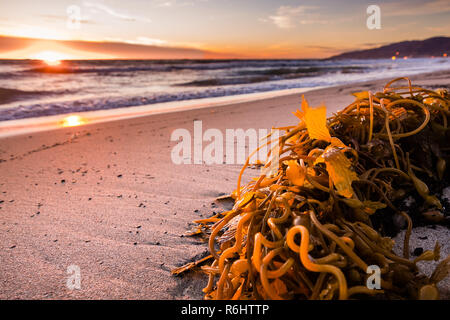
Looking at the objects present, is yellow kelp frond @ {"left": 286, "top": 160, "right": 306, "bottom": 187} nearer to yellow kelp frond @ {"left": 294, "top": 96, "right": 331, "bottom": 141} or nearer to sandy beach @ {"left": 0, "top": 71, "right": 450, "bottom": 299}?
yellow kelp frond @ {"left": 294, "top": 96, "right": 331, "bottom": 141}

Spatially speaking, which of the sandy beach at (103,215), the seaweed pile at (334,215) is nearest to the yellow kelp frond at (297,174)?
the seaweed pile at (334,215)

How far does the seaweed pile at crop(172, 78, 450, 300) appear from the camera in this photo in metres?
0.97

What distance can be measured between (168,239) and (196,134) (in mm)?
2874

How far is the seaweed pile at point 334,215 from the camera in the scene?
3.17 feet

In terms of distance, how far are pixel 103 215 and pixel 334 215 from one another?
5.18ft

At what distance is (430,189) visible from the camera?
59.3 inches

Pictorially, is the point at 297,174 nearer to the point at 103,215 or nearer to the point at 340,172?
the point at 340,172

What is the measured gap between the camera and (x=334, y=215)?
1138 mm

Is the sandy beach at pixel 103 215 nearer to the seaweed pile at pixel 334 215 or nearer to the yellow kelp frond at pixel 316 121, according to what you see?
the seaweed pile at pixel 334 215

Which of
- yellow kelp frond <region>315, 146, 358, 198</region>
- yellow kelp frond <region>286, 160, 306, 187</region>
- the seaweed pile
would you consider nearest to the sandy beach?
Result: the seaweed pile

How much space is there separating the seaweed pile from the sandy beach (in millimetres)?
213

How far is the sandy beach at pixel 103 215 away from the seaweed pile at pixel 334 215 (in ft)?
0.70

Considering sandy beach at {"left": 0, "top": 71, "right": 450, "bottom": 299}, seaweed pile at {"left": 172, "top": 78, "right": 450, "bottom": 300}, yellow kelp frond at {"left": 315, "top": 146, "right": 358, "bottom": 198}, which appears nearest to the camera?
seaweed pile at {"left": 172, "top": 78, "right": 450, "bottom": 300}

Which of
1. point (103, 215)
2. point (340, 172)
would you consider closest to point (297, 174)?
point (340, 172)
